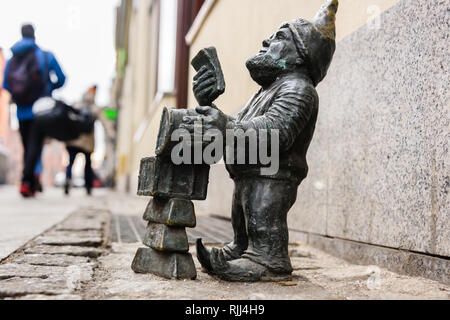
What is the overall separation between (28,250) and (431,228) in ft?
6.31

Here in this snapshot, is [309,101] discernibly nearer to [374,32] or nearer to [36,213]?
[374,32]

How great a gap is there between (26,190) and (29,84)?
150cm

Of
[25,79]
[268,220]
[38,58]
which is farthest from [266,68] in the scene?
[38,58]

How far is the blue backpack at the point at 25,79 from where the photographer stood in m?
6.55

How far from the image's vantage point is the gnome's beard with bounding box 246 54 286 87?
202 centimetres

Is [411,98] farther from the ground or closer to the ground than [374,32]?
closer to the ground

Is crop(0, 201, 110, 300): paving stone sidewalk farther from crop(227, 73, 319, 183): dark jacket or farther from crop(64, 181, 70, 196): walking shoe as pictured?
crop(64, 181, 70, 196): walking shoe

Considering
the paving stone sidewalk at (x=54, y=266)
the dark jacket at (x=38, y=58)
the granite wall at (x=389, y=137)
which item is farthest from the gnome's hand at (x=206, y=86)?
the dark jacket at (x=38, y=58)

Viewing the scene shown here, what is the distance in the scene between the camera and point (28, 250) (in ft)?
8.21

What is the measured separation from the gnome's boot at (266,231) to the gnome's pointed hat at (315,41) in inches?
Result: 19.7

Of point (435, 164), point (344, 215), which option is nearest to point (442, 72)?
point (435, 164)

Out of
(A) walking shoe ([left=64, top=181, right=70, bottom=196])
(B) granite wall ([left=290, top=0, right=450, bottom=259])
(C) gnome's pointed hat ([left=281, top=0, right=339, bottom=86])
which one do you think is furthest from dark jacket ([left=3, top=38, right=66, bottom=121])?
(C) gnome's pointed hat ([left=281, top=0, right=339, bottom=86])
